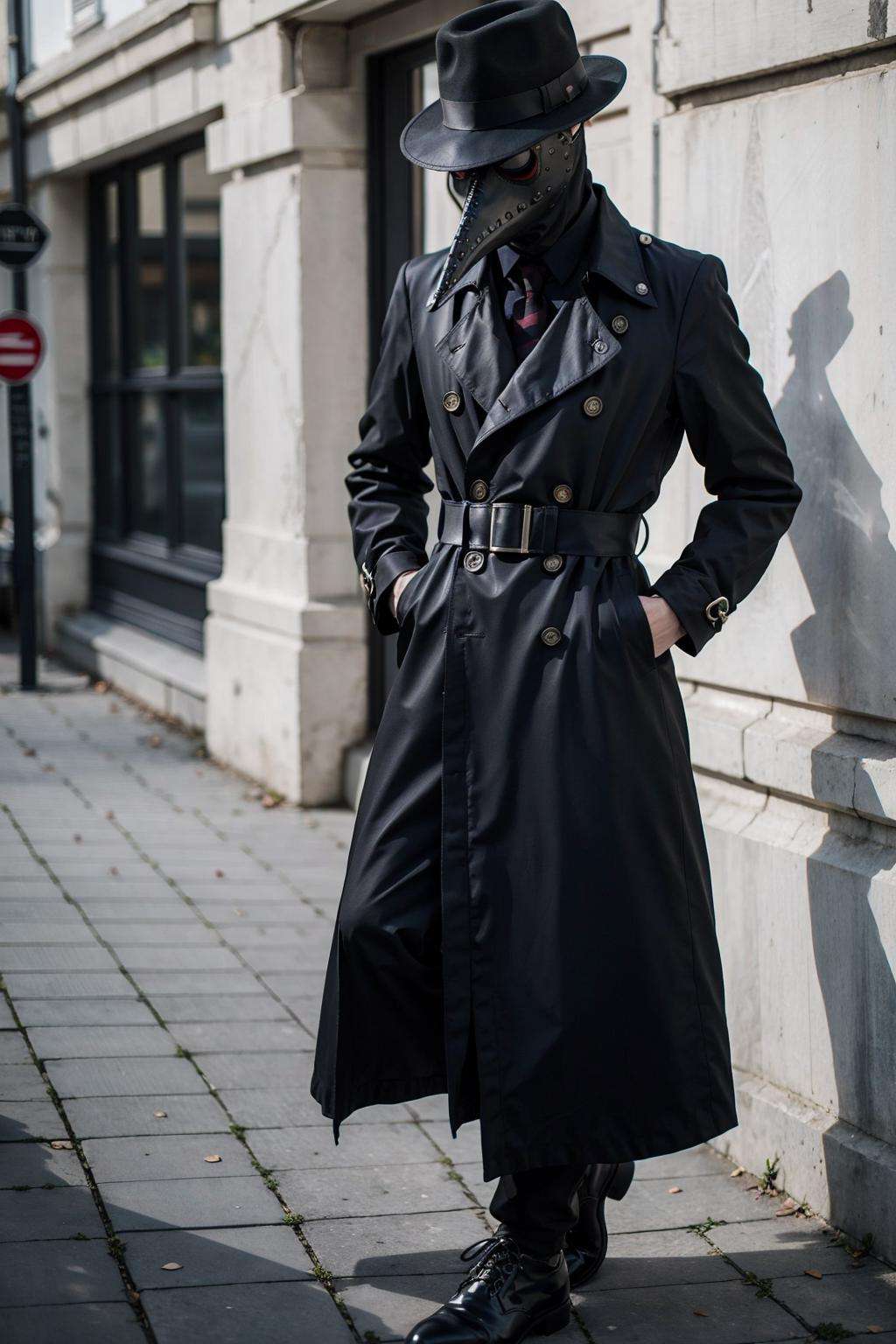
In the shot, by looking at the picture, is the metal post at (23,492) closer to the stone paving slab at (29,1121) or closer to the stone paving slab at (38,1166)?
the stone paving slab at (29,1121)

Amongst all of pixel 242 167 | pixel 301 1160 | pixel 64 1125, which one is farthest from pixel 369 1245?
pixel 242 167

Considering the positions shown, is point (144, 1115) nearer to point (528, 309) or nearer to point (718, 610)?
point (718, 610)

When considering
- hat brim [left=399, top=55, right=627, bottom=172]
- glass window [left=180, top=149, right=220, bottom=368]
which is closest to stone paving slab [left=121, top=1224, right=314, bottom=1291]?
hat brim [left=399, top=55, right=627, bottom=172]

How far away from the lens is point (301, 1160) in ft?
13.0

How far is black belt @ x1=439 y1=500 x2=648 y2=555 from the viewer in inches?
123

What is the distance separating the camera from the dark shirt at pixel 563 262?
3.21 metres

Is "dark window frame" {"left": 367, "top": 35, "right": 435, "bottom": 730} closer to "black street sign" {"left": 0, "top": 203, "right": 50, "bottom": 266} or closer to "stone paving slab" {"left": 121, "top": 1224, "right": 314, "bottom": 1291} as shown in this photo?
"black street sign" {"left": 0, "top": 203, "right": 50, "bottom": 266}

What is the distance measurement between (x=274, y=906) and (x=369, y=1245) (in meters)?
2.58

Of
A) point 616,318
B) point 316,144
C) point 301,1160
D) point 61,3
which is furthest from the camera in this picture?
point 61,3

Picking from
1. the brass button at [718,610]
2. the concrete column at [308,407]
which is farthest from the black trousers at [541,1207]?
the concrete column at [308,407]

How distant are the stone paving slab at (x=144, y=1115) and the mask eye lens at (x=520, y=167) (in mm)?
2247

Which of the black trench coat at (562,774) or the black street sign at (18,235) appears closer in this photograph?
the black trench coat at (562,774)

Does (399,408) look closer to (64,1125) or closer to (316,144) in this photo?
(64,1125)

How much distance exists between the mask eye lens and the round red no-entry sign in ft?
26.3
